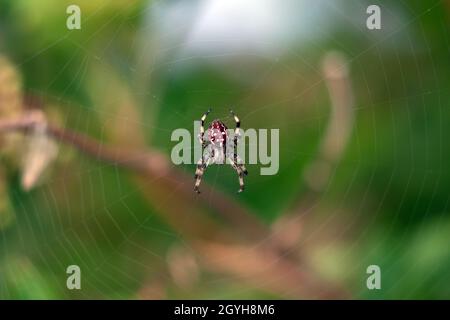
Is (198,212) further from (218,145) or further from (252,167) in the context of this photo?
(218,145)

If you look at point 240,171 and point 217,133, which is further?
point 217,133

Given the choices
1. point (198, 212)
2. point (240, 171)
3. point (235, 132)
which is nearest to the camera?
point (198, 212)

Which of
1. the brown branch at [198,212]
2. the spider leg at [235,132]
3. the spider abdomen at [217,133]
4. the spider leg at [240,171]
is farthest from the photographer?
the spider abdomen at [217,133]

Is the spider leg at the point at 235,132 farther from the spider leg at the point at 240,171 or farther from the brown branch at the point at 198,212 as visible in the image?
the brown branch at the point at 198,212

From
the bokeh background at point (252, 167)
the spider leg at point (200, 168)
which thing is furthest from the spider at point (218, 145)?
the bokeh background at point (252, 167)

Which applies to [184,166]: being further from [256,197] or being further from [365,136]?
[365,136]

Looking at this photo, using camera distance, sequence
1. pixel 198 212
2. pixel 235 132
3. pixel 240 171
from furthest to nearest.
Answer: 1. pixel 235 132
2. pixel 240 171
3. pixel 198 212

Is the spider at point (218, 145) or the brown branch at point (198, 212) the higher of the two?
the spider at point (218, 145)

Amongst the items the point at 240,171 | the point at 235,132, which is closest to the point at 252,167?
the point at 240,171
